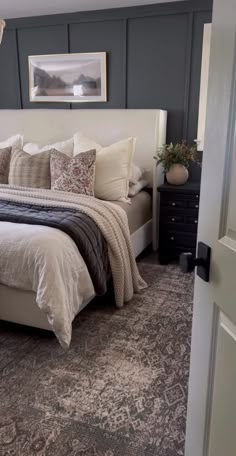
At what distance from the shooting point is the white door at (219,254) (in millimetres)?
896

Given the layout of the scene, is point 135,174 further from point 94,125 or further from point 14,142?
point 14,142

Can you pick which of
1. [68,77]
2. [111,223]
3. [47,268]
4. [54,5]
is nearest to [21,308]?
[47,268]

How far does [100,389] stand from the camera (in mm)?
1993

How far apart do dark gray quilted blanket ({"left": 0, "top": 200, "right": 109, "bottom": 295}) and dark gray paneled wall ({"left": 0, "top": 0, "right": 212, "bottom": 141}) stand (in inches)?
77.3

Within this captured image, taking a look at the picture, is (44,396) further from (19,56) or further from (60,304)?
(19,56)

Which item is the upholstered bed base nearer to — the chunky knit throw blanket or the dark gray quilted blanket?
the dark gray quilted blanket

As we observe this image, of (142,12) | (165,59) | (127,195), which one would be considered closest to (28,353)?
(127,195)

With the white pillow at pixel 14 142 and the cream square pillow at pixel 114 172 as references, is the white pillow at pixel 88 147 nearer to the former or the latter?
the cream square pillow at pixel 114 172

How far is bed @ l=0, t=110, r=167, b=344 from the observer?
12.6 feet

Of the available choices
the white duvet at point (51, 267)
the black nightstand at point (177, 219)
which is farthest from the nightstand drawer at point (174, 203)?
the white duvet at point (51, 267)

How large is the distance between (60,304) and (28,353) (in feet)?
1.32

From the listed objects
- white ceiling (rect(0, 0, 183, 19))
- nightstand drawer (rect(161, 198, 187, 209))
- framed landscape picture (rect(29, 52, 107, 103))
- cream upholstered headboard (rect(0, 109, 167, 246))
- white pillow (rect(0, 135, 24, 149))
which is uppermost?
white ceiling (rect(0, 0, 183, 19))

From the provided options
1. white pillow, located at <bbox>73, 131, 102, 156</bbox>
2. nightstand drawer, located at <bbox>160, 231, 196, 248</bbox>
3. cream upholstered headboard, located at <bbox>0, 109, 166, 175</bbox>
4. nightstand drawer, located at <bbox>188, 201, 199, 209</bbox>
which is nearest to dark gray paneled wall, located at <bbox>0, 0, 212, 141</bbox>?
cream upholstered headboard, located at <bbox>0, 109, 166, 175</bbox>

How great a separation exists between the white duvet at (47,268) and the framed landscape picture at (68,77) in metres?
2.48
